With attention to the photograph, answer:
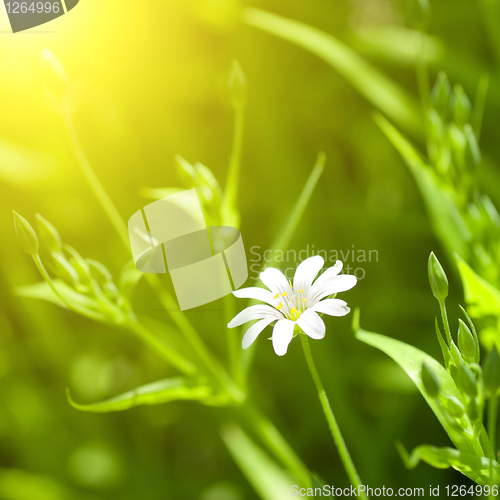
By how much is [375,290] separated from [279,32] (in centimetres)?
41

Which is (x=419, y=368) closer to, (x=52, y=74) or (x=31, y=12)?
(x=52, y=74)

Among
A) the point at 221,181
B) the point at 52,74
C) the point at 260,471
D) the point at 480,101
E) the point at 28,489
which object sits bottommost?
the point at 28,489

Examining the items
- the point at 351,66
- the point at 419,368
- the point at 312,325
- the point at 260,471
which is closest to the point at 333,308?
the point at 312,325

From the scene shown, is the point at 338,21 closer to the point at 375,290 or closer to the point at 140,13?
the point at 140,13

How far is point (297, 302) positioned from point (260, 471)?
283mm

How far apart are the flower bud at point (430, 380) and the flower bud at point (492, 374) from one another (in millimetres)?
34

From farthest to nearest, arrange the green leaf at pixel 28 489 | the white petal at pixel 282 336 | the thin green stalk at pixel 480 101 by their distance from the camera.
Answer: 1. the green leaf at pixel 28 489
2. the thin green stalk at pixel 480 101
3. the white petal at pixel 282 336

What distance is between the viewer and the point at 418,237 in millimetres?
780

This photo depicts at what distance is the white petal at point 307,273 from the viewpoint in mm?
321

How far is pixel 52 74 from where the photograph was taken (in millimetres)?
444

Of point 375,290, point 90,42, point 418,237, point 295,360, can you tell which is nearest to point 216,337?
point 295,360

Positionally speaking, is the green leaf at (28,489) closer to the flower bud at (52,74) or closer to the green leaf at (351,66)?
the flower bud at (52,74)

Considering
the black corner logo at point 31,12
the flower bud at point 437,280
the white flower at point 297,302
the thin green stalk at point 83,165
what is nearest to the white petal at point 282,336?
the white flower at point 297,302

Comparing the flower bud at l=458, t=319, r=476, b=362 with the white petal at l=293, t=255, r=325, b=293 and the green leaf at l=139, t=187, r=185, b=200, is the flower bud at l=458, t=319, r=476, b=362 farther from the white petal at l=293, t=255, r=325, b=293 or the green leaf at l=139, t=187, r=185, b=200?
the green leaf at l=139, t=187, r=185, b=200
